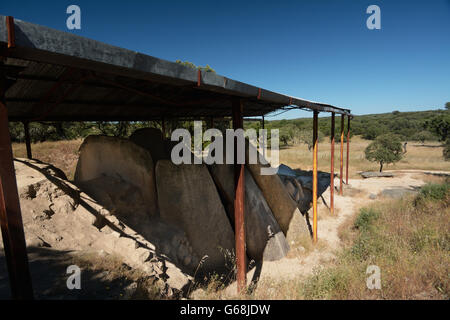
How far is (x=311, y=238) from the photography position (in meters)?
7.43

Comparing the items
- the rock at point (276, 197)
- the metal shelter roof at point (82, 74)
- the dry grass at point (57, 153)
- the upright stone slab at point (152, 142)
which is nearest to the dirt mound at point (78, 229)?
the metal shelter roof at point (82, 74)

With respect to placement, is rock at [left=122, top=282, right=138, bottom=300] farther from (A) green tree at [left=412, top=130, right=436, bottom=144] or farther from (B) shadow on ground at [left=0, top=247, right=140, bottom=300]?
(A) green tree at [left=412, top=130, right=436, bottom=144]

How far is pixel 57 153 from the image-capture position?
15.5 meters

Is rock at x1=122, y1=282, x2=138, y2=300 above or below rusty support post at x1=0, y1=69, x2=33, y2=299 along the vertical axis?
below

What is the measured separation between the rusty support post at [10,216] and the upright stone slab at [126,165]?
11.7 ft

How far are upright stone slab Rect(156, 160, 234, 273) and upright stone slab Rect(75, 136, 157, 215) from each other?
23cm

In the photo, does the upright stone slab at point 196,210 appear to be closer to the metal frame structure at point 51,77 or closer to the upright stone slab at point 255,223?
the upright stone slab at point 255,223

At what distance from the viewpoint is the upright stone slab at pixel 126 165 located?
5.66 metres

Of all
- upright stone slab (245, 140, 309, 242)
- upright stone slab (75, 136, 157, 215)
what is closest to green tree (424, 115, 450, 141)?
upright stone slab (245, 140, 309, 242)

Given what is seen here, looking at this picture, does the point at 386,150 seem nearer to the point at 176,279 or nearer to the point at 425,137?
the point at 176,279

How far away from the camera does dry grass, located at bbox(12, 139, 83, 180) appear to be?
14.1m

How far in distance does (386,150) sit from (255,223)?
53.8ft

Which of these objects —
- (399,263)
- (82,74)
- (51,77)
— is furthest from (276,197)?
(51,77)
